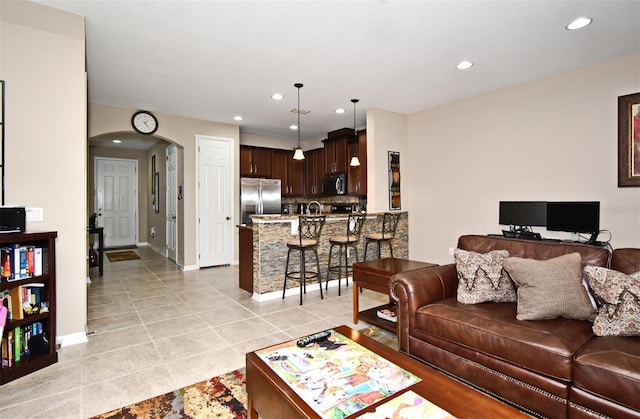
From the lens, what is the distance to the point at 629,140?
11.1 feet

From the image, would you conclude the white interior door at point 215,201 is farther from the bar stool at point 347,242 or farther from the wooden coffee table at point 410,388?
the wooden coffee table at point 410,388

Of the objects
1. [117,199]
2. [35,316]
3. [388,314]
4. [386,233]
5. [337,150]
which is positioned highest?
[337,150]

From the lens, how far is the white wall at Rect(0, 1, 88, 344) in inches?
98.4

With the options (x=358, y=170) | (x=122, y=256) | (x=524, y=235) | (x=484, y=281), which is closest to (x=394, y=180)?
(x=358, y=170)

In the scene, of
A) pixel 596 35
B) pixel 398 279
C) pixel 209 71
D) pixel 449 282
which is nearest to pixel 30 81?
pixel 209 71

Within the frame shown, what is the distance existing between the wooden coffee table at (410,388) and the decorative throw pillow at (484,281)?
3.20ft

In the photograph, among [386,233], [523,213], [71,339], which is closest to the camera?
[71,339]

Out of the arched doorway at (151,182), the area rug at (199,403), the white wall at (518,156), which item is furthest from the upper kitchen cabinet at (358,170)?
the area rug at (199,403)

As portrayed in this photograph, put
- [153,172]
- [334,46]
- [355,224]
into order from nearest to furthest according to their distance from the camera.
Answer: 1. [334,46]
2. [355,224]
3. [153,172]

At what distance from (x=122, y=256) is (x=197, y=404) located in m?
6.50

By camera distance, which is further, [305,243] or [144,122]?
→ [144,122]

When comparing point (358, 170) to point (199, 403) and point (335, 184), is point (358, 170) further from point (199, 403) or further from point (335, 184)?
point (199, 403)

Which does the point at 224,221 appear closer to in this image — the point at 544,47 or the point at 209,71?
the point at 209,71

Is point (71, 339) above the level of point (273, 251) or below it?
below
